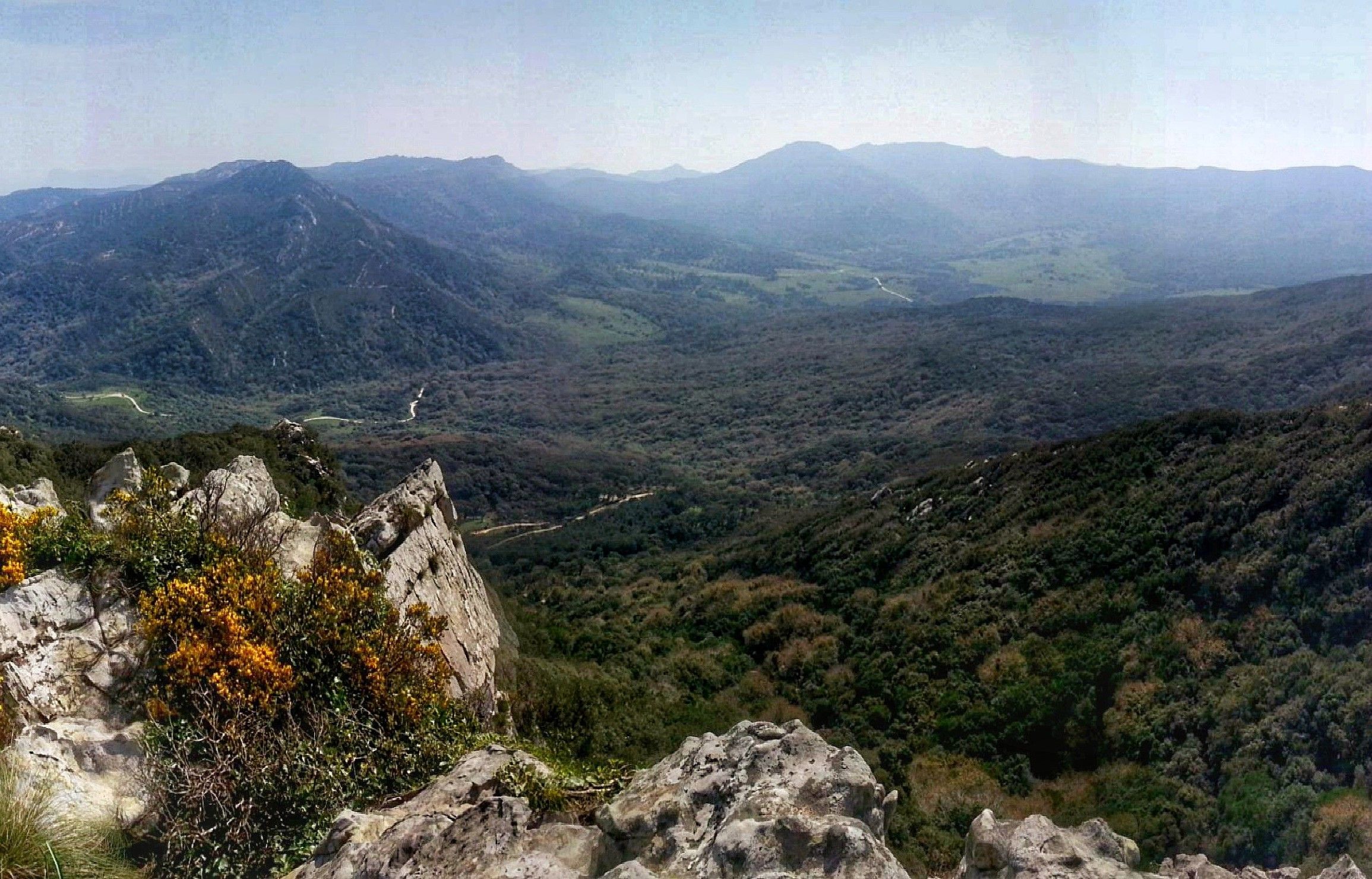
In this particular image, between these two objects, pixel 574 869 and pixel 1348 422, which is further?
pixel 1348 422

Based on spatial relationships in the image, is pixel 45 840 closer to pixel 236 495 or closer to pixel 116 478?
pixel 236 495

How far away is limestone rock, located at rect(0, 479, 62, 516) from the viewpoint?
30.4 ft

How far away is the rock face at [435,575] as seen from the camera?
11.2m

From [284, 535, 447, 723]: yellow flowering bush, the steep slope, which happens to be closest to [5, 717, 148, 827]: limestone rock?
[284, 535, 447, 723]: yellow flowering bush

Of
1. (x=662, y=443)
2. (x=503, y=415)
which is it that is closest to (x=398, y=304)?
(x=503, y=415)

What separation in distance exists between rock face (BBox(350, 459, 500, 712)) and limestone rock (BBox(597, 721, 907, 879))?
4.18 m

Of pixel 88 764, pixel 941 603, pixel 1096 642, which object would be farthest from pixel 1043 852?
pixel 941 603

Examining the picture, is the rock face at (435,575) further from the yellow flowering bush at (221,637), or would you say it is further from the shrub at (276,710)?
the yellow flowering bush at (221,637)

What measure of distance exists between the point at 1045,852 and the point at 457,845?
14.6 ft

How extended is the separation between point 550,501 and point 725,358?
82419mm

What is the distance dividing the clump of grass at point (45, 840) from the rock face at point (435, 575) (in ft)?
14.2

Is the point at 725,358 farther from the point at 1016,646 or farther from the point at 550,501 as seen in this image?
the point at 1016,646

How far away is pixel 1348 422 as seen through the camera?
81.4 ft

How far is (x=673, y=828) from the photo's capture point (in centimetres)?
587
